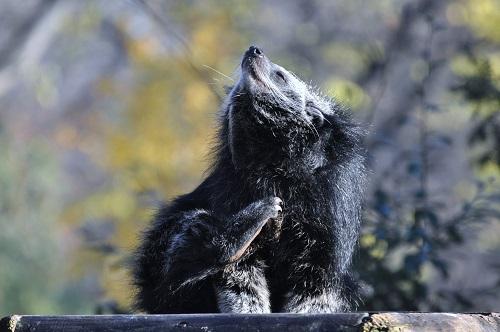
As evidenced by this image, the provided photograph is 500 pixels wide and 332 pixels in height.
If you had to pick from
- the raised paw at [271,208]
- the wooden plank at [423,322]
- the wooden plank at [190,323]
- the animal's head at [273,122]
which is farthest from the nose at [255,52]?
the wooden plank at [423,322]

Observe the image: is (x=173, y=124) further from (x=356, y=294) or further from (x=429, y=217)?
(x=356, y=294)

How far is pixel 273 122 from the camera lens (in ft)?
14.0

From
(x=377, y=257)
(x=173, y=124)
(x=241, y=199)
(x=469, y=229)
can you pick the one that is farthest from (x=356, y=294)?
(x=173, y=124)

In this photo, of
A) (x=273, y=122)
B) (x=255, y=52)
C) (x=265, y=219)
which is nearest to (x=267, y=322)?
(x=265, y=219)

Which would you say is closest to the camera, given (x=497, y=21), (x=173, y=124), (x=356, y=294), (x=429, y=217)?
(x=356, y=294)

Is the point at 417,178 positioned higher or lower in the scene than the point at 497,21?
lower

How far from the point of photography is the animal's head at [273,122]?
4.24 m

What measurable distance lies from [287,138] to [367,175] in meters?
0.50

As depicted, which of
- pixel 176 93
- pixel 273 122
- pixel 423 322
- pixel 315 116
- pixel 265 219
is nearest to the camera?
pixel 423 322

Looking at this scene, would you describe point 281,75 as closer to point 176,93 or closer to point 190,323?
point 190,323

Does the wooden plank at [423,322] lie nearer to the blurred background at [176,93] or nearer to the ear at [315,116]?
the ear at [315,116]

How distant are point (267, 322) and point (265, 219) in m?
0.80

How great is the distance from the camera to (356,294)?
4.47m

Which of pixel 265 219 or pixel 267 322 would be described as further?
pixel 265 219
